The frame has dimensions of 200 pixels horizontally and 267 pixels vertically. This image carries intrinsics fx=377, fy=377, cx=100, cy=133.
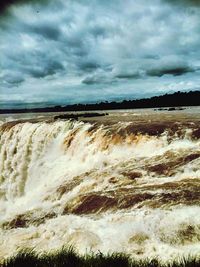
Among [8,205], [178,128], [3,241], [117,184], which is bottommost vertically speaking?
[8,205]

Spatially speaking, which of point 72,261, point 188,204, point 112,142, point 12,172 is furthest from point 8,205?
point 72,261

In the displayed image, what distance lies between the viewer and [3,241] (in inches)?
388

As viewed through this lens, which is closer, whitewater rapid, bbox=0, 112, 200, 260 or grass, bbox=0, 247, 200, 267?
grass, bbox=0, 247, 200, 267

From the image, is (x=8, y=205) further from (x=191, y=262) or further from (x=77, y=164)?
→ (x=191, y=262)

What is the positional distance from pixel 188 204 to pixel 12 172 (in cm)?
1392

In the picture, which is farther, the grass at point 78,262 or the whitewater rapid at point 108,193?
the whitewater rapid at point 108,193

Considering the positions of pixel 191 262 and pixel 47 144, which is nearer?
pixel 191 262

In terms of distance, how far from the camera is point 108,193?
11148 millimetres

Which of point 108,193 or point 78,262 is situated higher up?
point 78,262

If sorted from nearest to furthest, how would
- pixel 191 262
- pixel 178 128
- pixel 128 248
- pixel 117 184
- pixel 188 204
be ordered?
pixel 191 262, pixel 128 248, pixel 188 204, pixel 117 184, pixel 178 128

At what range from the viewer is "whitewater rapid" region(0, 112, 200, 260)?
8414 millimetres

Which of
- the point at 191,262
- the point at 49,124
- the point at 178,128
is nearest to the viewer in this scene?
the point at 191,262

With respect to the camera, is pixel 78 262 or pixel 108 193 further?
pixel 108 193

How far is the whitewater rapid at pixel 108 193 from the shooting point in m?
8.41
